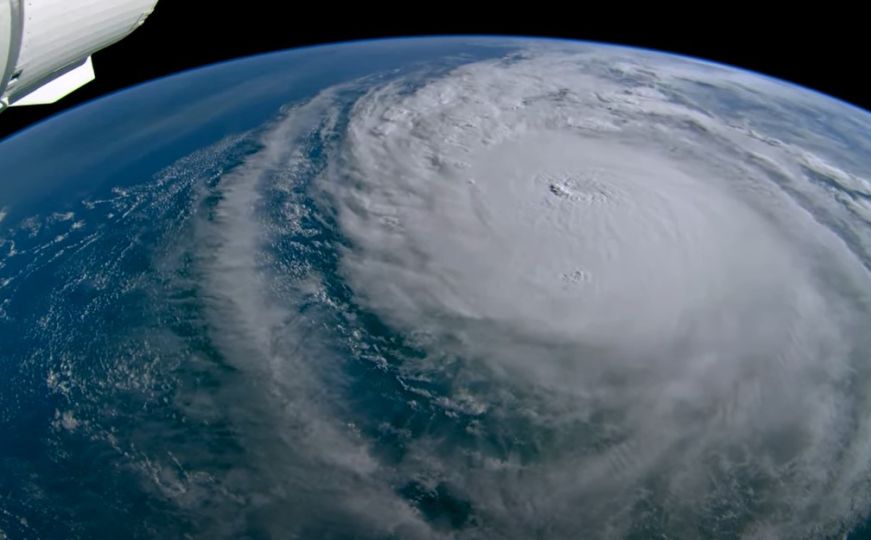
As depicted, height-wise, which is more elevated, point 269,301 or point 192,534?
point 269,301

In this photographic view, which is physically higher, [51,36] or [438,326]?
[51,36]

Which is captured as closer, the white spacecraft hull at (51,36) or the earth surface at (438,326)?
the white spacecraft hull at (51,36)

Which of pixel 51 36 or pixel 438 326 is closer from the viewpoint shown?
pixel 51 36

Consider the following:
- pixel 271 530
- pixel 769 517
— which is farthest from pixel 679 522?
pixel 271 530

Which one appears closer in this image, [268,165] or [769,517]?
[769,517]

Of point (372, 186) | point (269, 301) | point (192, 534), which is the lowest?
point (192, 534)

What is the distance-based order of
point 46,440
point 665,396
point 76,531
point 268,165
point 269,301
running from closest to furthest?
1. point 76,531
2. point 46,440
3. point 665,396
4. point 269,301
5. point 268,165

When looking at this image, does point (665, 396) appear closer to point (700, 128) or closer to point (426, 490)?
point (426, 490)

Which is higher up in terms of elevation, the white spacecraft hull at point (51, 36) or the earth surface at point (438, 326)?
the white spacecraft hull at point (51, 36)

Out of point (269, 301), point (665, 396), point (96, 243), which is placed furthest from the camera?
point (96, 243)
